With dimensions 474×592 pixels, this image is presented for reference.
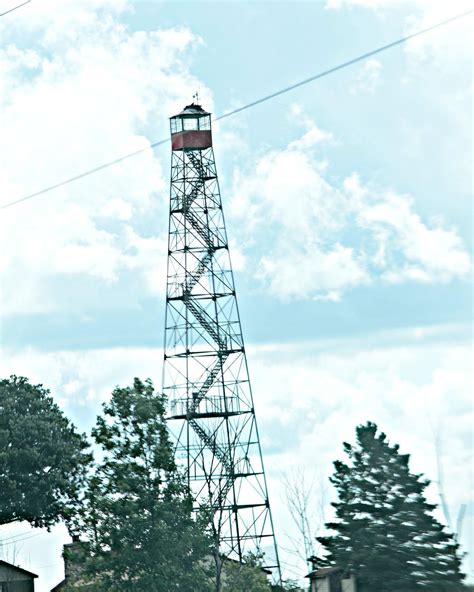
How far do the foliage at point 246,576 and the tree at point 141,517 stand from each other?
2746mm

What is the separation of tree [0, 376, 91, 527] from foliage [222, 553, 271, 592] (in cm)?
1328

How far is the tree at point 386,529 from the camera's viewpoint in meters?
34.9

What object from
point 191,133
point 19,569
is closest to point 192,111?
point 191,133

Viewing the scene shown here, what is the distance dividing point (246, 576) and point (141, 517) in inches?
261

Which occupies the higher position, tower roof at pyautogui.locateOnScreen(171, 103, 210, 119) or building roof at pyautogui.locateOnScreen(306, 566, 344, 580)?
tower roof at pyautogui.locateOnScreen(171, 103, 210, 119)

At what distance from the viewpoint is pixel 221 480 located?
49.3 meters

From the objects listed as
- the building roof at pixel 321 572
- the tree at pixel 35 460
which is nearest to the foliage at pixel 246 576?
the building roof at pixel 321 572

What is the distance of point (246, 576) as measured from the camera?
50.9 m

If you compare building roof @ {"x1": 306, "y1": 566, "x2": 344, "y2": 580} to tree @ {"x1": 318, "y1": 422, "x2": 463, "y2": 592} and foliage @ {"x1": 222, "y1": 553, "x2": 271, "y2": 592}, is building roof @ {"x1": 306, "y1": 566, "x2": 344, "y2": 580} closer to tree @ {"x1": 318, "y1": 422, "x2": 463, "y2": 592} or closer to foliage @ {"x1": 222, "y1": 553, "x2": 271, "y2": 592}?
foliage @ {"x1": 222, "y1": 553, "x2": 271, "y2": 592}

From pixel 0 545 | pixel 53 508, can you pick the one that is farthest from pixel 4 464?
pixel 0 545

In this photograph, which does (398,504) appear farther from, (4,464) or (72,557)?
(4,464)

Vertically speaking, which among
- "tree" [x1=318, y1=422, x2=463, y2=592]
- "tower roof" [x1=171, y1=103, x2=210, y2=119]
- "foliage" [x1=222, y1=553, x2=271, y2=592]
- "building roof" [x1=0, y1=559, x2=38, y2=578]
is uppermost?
"tower roof" [x1=171, y1=103, x2=210, y2=119]

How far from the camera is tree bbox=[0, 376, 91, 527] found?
6344 centimetres

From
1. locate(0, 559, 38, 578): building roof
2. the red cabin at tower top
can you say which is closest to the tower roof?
the red cabin at tower top
